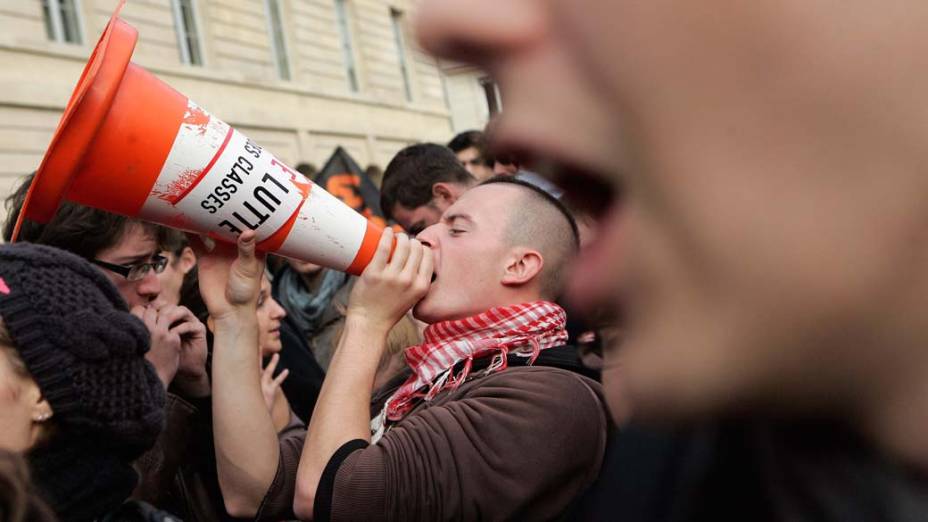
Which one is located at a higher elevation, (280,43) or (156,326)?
(156,326)

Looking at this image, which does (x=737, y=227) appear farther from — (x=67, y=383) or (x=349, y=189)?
(x=349, y=189)

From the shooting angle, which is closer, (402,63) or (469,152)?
(469,152)

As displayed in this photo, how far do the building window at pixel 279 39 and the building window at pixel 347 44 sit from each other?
2143 millimetres

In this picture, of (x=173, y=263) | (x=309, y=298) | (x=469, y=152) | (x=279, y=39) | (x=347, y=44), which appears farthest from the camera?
(x=347, y=44)

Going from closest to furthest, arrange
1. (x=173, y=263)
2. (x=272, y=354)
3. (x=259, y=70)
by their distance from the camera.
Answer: (x=173, y=263) → (x=272, y=354) → (x=259, y=70)

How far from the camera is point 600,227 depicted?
1.44 ft

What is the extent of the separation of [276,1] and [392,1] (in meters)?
4.27

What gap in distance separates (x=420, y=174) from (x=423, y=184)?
0.07m

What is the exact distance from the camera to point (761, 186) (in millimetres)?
342

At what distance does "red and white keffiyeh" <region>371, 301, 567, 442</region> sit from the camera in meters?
2.08

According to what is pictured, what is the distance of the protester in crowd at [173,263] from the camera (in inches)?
115

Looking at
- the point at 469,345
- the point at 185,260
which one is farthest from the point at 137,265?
the point at 469,345

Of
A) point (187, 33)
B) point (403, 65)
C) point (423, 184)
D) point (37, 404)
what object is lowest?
point (403, 65)

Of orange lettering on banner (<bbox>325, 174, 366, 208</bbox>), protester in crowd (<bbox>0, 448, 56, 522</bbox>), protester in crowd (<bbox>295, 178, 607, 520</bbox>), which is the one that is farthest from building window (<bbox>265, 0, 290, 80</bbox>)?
protester in crowd (<bbox>0, 448, 56, 522</bbox>)
